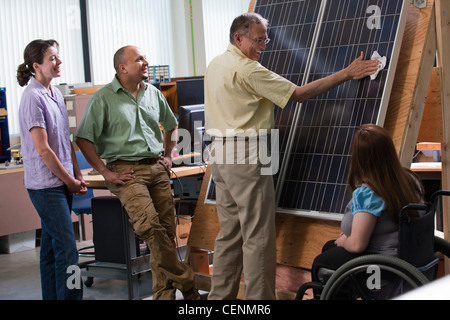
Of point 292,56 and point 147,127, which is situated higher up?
point 292,56

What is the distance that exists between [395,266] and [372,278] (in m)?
0.16

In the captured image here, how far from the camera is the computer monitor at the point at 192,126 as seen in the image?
4.73 m

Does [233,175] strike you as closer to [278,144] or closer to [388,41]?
[278,144]

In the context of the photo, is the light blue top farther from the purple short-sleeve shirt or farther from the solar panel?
the purple short-sleeve shirt

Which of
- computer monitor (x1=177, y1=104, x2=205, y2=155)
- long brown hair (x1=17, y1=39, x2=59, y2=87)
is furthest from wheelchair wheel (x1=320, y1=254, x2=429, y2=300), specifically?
computer monitor (x1=177, y1=104, x2=205, y2=155)

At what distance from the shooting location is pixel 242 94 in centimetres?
289

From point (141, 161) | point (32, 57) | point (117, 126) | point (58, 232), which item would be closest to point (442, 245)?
point (141, 161)

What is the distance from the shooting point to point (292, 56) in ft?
10.7

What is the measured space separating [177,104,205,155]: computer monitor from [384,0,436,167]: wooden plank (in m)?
2.16

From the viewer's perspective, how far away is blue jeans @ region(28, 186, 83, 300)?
324cm

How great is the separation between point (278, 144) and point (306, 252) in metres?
0.63

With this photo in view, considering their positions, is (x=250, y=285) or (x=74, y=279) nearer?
(x=250, y=285)

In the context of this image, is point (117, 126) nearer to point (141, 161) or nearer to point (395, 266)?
point (141, 161)
